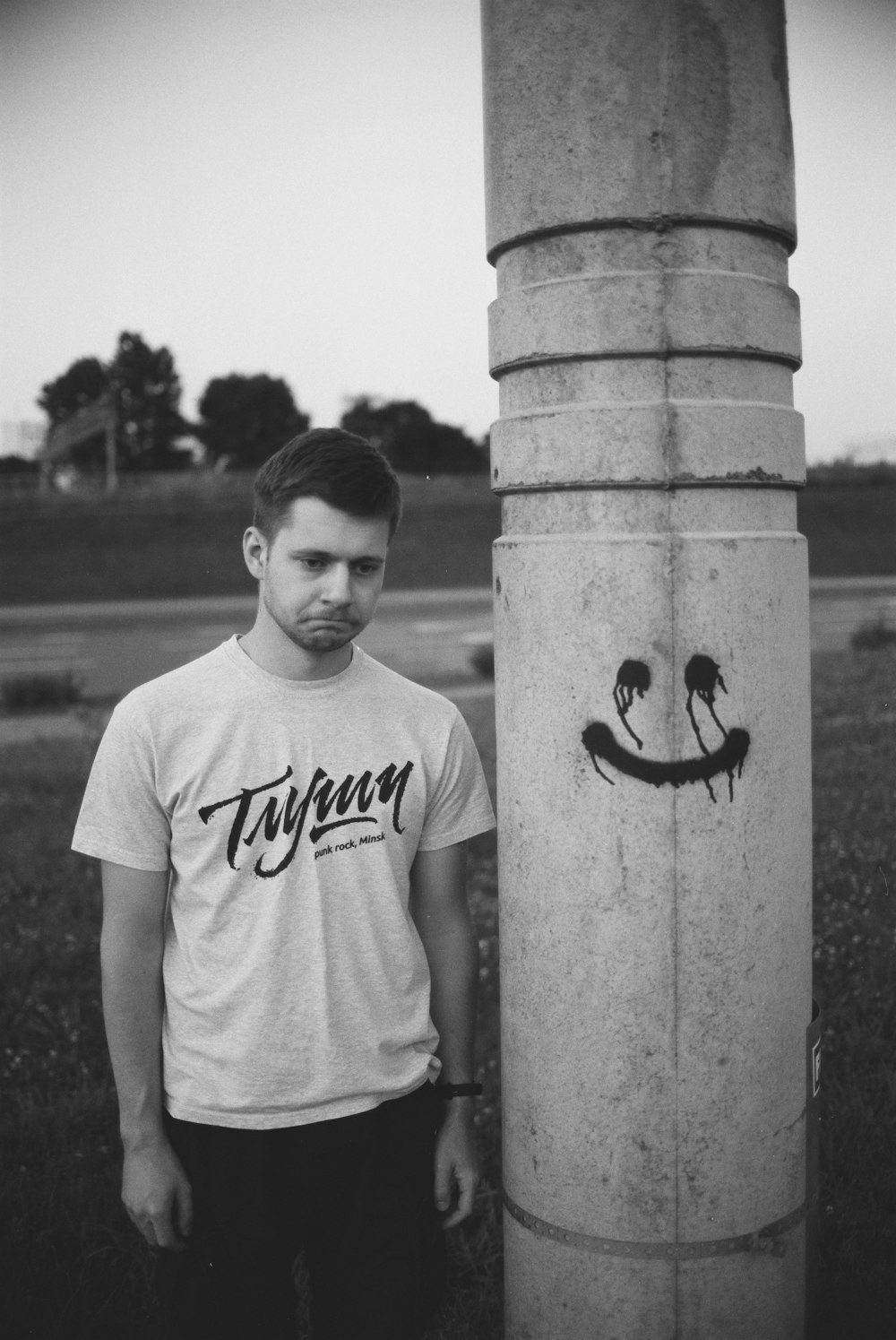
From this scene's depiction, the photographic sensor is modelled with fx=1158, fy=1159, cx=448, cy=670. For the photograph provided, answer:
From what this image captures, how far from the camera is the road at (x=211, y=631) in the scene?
54.9 feet

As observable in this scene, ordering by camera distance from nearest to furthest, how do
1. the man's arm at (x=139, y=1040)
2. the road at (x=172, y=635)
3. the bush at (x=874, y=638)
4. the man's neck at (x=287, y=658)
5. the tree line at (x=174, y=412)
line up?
the man's arm at (x=139, y=1040)
the man's neck at (x=287, y=658)
the road at (x=172, y=635)
the bush at (x=874, y=638)
the tree line at (x=174, y=412)

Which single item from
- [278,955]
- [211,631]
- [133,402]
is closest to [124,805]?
[278,955]

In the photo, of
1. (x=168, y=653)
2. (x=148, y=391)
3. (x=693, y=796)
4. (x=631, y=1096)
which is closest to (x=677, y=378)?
(x=693, y=796)

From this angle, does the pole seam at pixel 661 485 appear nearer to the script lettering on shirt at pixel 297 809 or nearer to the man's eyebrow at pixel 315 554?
the man's eyebrow at pixel 315 554

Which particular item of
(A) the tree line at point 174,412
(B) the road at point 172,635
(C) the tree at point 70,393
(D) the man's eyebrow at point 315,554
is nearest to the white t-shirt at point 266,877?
(D) the man's eyebrow at point 315,554

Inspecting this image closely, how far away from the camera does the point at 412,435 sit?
224 ft

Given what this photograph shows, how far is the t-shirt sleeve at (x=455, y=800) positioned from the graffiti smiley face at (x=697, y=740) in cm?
34

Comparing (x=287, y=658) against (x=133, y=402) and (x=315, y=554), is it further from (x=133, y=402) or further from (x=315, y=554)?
(x=133, y=402)

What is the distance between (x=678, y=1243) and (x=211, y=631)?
67.6 ft

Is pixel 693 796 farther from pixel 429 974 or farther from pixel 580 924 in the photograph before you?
pixel 429 974

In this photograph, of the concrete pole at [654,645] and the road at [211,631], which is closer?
the concrete pole at [654,645]

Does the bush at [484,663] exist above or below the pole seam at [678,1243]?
above

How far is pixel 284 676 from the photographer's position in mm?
2127

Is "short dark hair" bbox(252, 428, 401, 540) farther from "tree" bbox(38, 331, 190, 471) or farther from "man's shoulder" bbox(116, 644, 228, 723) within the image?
"tree" bbox(38, 331, 190, 471)
